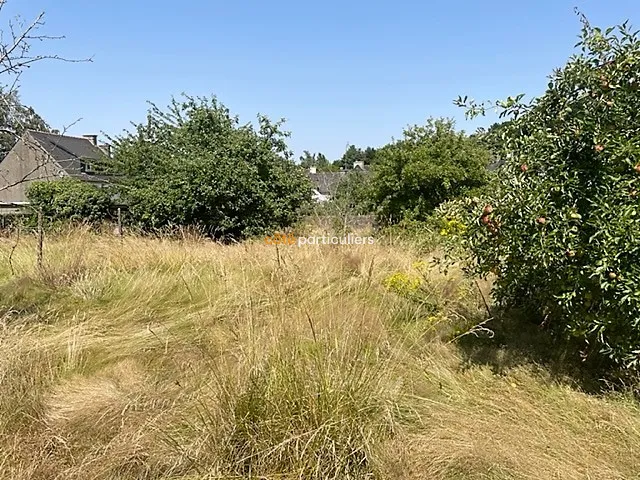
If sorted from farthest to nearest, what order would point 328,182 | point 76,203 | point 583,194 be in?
point 328,182 → point 76,203 → point 583,194

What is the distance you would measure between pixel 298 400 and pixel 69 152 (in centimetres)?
304

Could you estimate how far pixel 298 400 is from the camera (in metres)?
2.21

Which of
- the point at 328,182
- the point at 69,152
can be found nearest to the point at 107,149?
the point at 69,152

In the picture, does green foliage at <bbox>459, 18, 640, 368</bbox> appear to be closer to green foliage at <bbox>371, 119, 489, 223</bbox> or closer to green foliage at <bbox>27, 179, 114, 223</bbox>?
green foliage at <bbox>371, 119, 489, 223</bbox>

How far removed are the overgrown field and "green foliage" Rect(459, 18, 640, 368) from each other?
0.56m

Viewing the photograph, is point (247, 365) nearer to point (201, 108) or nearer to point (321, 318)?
point (321, 318)

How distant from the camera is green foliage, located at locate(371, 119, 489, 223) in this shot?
34.4 feet

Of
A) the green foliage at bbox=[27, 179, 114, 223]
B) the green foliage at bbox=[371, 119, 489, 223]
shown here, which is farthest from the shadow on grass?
the green foliage at bbox=[27, 179, 114, 223]

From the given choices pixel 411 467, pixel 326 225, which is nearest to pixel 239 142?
pixel 326 225

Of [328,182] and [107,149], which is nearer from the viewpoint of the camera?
[107,149]

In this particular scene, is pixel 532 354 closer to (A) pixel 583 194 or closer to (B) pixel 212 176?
(A) pixel 583 194

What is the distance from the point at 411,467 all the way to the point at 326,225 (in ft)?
19.1

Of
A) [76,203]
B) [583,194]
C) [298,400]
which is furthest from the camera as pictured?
[76,203]

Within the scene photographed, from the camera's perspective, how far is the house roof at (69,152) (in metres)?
2.89
